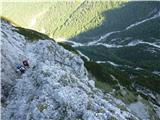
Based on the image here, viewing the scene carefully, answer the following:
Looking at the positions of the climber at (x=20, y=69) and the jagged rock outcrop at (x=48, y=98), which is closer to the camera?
the jagged rock outcrop at (x=48, y=98)

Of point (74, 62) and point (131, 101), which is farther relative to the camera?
point (131, 101)

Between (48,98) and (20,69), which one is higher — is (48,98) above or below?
below

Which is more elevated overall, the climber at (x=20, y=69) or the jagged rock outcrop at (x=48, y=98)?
the climber at (x=20, y=69)

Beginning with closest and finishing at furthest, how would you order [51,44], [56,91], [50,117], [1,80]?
1. [50,117]
2. [56,91]
3. [1,80]
4. [51,44]

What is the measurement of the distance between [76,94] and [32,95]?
5914 millimetres

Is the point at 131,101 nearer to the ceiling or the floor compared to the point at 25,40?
nearer to the floor

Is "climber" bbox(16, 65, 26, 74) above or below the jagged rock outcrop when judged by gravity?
above

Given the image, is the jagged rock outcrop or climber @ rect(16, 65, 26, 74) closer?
the jagged rock outcrop

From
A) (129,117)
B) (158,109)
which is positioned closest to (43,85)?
(129,117)

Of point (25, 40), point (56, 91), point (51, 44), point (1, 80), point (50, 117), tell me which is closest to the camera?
point (50, 117)

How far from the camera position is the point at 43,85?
161 ft

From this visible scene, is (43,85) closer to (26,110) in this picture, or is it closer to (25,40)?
(26,110)

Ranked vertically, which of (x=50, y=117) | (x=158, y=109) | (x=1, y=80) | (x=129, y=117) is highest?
(x=1, y=80)

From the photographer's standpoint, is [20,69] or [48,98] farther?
[20,69]
